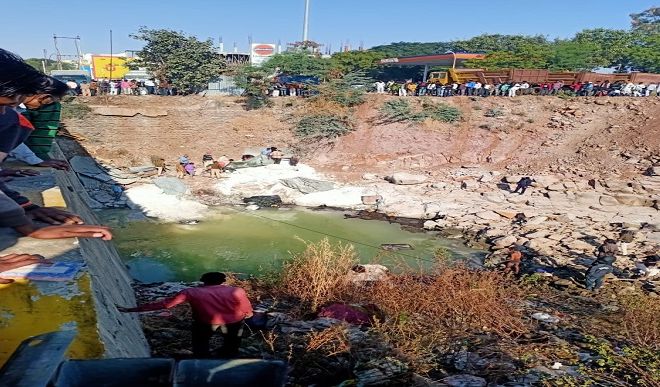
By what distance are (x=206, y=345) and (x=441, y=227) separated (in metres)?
9.70

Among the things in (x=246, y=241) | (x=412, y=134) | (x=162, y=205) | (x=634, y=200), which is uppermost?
(x=412, y=134)

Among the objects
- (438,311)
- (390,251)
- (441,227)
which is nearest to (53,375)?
(438,311)

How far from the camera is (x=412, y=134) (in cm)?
1941

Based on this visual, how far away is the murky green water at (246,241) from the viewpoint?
9.86 m

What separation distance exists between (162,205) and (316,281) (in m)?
8.66

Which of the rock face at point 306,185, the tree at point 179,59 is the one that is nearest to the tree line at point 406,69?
the tree at point 179,59

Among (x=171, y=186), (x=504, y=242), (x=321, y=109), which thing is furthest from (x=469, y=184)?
(x=171, y=186)

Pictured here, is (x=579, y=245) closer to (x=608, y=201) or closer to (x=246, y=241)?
(x=608, y=201)

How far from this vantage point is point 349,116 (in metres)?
20.4

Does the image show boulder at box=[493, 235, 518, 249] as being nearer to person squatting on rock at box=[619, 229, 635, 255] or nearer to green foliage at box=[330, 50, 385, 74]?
person squatting on rock at box=[619, 229, 635, 255]

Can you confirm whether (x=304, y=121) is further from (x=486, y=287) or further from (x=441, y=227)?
(x=486, y=287)

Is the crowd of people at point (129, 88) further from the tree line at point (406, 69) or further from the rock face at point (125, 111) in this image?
the rock face at point (125, 111)

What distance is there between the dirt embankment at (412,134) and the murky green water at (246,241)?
4278 millimetres

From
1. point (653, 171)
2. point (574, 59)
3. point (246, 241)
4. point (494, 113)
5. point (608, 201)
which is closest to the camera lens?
point (246, 241)
